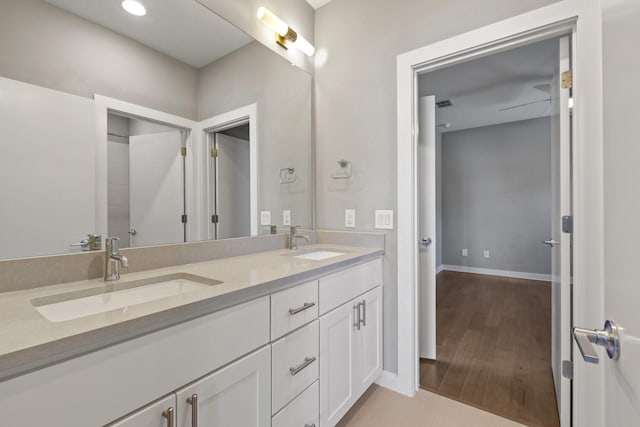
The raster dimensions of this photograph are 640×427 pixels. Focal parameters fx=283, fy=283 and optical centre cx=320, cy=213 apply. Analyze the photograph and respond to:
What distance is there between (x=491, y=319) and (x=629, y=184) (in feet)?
9.65

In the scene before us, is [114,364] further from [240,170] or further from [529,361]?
[529,361]

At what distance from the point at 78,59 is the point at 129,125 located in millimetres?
254

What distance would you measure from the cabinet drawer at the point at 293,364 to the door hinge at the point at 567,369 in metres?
1.19

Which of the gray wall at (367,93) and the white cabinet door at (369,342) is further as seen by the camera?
the gray wall at (367,93)

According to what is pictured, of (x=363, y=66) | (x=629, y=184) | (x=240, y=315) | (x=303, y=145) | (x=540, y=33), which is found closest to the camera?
(x=629, y=184)

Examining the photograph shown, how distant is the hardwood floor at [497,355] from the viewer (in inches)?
64.5

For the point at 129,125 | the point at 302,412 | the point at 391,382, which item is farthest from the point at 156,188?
the point at 391,382

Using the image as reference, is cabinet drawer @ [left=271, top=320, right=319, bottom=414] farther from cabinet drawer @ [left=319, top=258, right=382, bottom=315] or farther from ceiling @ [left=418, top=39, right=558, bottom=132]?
ceiling @ [left=418, top=39, right=558, bottom=132]

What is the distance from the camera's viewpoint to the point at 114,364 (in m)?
0.63

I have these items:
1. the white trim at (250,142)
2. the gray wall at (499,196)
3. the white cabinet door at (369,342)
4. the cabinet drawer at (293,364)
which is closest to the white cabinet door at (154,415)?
the cabinet drawer at (293,364)

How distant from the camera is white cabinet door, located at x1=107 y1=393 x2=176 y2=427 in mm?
640

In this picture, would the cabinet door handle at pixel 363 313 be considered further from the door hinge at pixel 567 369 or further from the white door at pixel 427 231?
the door hinge at pixel 567 369

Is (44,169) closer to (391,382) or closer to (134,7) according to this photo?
(134,7)

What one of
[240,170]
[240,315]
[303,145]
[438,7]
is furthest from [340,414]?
[438,7]
